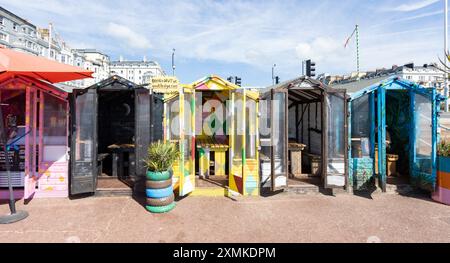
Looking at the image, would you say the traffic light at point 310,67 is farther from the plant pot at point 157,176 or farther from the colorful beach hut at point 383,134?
the plant pot at point 157,176

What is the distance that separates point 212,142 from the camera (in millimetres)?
8352

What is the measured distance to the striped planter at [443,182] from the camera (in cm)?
591

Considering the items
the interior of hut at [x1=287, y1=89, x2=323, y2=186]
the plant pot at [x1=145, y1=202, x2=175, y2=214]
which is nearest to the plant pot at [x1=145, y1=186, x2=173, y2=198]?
the plant pot at [x1=145, y1=202, x2=175, y2=214]

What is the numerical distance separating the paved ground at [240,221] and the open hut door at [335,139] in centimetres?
57

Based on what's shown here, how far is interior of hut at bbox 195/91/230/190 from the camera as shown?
7645 mm

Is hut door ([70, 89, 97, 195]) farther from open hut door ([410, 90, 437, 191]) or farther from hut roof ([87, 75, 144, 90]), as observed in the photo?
open hut door ([410, 90, 437, 191])

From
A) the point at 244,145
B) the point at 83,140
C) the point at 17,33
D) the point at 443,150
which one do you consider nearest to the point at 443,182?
the point at 443,150

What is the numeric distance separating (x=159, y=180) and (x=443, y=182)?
7.07 m

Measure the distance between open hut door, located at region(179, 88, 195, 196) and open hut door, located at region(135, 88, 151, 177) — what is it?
3.32ft

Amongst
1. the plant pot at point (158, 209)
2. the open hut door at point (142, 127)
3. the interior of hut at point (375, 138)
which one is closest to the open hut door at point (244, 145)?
the plant pot at point (158, 209)

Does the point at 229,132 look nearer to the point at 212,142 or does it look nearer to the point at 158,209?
the point at 212,142

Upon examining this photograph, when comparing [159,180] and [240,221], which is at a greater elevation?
[159,180]

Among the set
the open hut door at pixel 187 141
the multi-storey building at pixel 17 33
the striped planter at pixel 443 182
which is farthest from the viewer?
the multi-storey building at pixel 17 33
